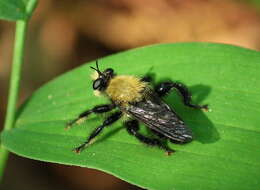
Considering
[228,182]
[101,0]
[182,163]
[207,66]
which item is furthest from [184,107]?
[101,0]

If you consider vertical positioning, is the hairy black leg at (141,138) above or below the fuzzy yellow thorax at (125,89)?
below

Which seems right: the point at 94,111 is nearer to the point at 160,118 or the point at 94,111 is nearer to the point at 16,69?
the point at 160,118

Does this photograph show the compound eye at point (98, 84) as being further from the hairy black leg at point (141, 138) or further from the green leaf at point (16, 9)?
the green leaf at point (16, 9)

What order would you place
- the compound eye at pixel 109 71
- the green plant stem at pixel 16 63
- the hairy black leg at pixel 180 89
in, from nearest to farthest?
the hairy black leg at pixel 180 89, the compound eye at pixel 109 71, the green plant stem at pixel 16 63

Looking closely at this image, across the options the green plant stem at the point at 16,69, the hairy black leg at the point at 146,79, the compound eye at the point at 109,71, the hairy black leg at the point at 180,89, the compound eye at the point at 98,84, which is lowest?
the green plant stem at the point at 16,69

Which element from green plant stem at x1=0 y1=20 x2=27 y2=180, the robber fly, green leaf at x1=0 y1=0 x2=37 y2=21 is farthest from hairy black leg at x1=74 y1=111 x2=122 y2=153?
green leaf at x1=0 y1=0 x2=37 y2=21

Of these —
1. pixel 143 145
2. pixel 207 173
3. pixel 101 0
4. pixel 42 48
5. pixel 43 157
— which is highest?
pixel 207 173

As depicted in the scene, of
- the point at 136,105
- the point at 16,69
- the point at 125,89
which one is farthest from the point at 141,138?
the point at 16,69

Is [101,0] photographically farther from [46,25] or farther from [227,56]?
[227,56]

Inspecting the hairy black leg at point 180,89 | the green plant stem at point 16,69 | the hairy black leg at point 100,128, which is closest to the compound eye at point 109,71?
the hairy black leg at point 100,128
